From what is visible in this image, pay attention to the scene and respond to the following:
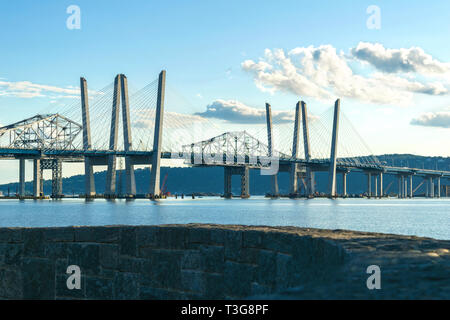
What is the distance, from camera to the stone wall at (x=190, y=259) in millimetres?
6164

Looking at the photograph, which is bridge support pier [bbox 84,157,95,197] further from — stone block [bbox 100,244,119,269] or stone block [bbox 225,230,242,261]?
stone block [bbox 225,230,242,261]

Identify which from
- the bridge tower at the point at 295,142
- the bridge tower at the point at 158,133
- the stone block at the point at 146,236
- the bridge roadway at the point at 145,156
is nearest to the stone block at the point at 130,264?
the stone block at the point at 146,236

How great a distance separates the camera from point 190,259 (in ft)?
26.0

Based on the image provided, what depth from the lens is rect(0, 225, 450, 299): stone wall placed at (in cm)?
616

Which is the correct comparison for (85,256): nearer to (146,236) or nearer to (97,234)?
(97,234)

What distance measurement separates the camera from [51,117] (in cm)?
13512

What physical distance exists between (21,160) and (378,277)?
120143mm

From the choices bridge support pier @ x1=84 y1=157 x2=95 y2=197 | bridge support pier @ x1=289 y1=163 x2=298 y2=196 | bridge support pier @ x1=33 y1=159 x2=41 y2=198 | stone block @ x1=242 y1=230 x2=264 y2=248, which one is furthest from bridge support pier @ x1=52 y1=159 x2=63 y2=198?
stone block @ x1=242 y1=230 x2=264 y2=248

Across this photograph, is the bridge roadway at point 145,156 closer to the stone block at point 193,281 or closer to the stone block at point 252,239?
the stone block at point 193,281

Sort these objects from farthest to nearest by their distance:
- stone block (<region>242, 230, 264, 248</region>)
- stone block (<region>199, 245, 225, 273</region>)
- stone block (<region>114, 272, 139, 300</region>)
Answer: stone block (<region>114, 272, 139, 300</region>) → stone block (<region>199, 245, 225, 273</region>) → stone block (<region>242, 230, 264, 248</region>)

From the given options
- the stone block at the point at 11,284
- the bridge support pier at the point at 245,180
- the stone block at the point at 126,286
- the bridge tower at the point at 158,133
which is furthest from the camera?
the bridge support pier at the point at 245,180

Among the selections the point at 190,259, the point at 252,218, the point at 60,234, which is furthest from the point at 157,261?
the point at 252,218

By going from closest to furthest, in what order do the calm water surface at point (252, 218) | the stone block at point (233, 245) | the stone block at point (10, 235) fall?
the stone block at point (233, 245) < the stone block at point (10, 235) < the calm water surface at point (252, 218)
